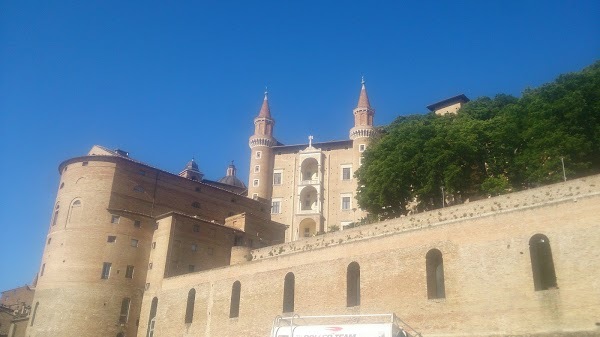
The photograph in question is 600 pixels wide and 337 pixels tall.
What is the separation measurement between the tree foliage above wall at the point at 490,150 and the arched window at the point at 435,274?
Answer: 963cm

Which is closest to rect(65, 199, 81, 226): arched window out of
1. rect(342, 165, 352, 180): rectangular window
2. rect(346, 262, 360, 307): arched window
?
rect(346, 262, 360, 307): arched window

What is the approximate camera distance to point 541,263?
23500 millimetres

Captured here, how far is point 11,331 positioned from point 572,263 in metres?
50.7

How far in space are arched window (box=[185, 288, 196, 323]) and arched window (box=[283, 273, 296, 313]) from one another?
28.1 ft

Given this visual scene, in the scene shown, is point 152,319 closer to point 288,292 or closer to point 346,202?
point 288,292

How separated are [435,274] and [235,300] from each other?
14707 mm

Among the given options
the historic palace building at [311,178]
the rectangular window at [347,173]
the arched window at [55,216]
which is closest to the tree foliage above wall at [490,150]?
the historic palace building at [311,178]

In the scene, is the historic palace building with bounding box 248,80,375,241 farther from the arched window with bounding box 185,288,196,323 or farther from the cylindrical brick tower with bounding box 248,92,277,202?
the arched window with bounding box 185,288,196,323

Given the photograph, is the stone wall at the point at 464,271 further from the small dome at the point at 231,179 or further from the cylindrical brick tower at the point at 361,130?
the small dome at the point at 231,179

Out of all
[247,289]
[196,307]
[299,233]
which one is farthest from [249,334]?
[299,233]

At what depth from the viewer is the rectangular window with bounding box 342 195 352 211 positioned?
209 feet

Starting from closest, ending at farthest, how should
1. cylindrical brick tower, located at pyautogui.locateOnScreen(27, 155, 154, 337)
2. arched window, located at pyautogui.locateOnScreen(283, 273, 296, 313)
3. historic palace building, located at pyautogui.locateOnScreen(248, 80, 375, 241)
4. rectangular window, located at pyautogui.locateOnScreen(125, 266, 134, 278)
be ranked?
arched window, located at pyautogui.locateOnScreen(283, 273, 296, 313) < cylindrical brick tower, located at pyautogui.locateOnScreen(27, 155, 154, 337) < rectangular window, located at pyautogui.locateOnScreen(125, 266, 134, 278) < historic palace building, located at pyautogui.locateOnScreen(248, 80, 375, 241)

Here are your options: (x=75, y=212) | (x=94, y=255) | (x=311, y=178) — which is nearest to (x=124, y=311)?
(x=94, y=255)

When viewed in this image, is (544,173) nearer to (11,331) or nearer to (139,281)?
(139,281)
